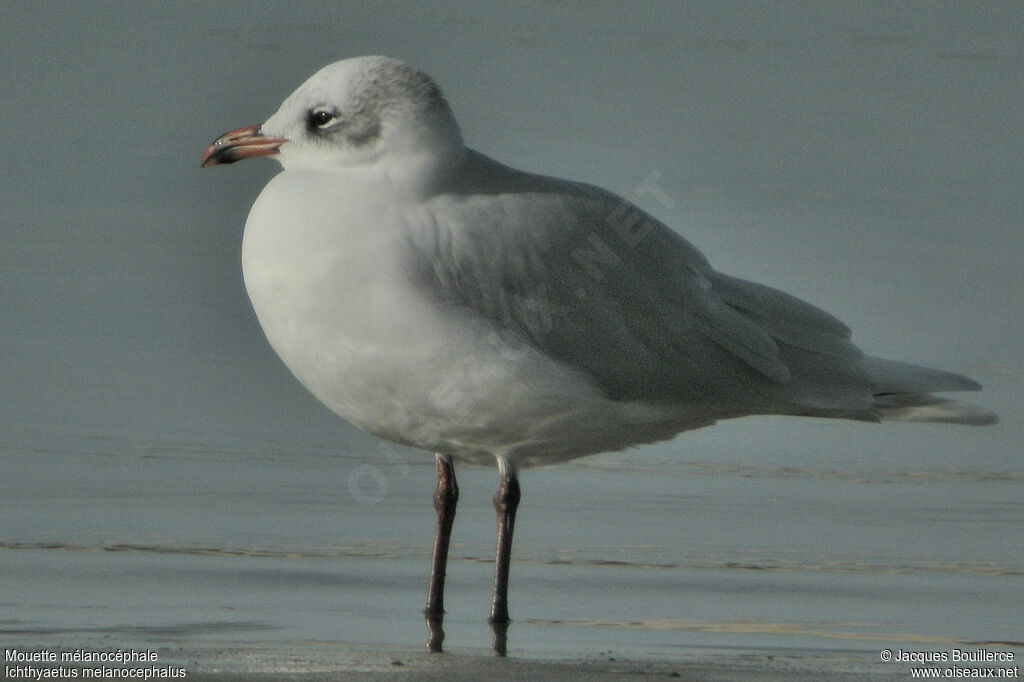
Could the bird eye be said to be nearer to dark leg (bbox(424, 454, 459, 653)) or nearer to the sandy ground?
dark leg (bbox(424, 454, 459, 653))

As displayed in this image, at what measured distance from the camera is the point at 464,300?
16.5 feet

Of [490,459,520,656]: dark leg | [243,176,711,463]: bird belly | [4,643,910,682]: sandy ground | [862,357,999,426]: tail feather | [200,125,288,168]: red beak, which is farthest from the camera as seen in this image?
[862,357,999,426]: tail feather

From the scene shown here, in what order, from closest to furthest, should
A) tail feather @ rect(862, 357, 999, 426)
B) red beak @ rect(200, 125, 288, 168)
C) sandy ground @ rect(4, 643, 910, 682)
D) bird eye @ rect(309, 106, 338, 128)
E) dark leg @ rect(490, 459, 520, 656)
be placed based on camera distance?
sandy ground @ rect(4, 643, 910, 682) < dark leg @ rect(490, 459, 520, 656) < bird eye @ rect(309, 106, 338, 128) < red beak @ rect(200, 125, 288, 168) < tail feather @ rect(862, 357, 999, 426)

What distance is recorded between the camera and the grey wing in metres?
5.06

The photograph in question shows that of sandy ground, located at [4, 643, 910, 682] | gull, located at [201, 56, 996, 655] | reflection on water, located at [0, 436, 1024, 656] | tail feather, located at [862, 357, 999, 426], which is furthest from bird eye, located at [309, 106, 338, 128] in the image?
tail feather, located at [862, 357, 999, 426]

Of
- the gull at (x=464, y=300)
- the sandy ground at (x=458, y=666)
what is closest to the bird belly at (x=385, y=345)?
the gull at (x=464, y=300)

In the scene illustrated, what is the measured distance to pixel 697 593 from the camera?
536 cm

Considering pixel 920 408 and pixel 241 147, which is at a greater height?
pixel 241 147

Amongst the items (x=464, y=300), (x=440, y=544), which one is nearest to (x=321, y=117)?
(x=464, y=300)

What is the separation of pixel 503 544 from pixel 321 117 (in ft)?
4.10

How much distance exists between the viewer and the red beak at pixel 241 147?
5.28 metres

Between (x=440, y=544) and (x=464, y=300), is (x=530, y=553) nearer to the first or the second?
(x=440, y=544)

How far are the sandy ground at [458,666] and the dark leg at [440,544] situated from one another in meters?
0.43

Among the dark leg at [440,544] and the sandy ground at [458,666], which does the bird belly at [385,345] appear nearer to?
the dark leg at [440,544]
